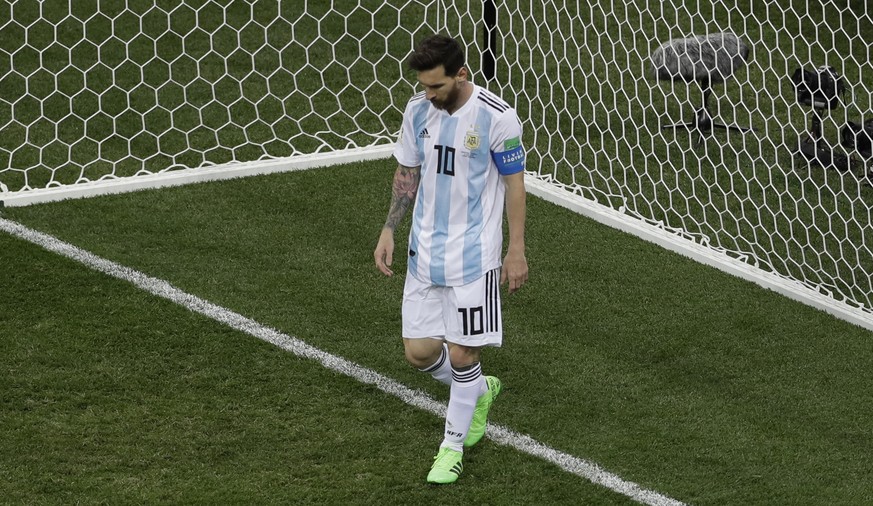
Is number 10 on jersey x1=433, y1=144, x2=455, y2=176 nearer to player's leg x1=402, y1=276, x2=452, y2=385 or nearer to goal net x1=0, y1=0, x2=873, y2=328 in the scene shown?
player's leg x1=402, y1=276, x2=452, y2=385

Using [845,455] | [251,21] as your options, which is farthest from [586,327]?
[251,21]

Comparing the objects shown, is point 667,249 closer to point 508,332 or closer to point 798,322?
point 798,322

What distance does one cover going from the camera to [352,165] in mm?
8422

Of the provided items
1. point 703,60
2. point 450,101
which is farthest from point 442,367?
point 703,60

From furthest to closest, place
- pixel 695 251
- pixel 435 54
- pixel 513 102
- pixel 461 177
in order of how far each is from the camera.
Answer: pixel 513 102 < pixel 695 251 < pixel 461 177 < pixel 435 54

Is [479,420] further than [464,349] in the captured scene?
Yes

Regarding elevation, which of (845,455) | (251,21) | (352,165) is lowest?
(845,455)

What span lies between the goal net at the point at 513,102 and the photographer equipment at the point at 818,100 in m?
0.03

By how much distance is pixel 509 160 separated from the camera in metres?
4.93

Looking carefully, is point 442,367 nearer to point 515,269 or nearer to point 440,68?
point 515,269

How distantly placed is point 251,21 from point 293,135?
171 cm

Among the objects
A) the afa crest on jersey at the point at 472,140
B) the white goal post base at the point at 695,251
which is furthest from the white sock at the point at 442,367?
the white goal post base at the point at 695,251

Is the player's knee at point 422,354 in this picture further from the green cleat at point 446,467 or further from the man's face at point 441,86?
the man's face at point 441,86

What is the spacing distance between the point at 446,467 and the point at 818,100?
427cm
